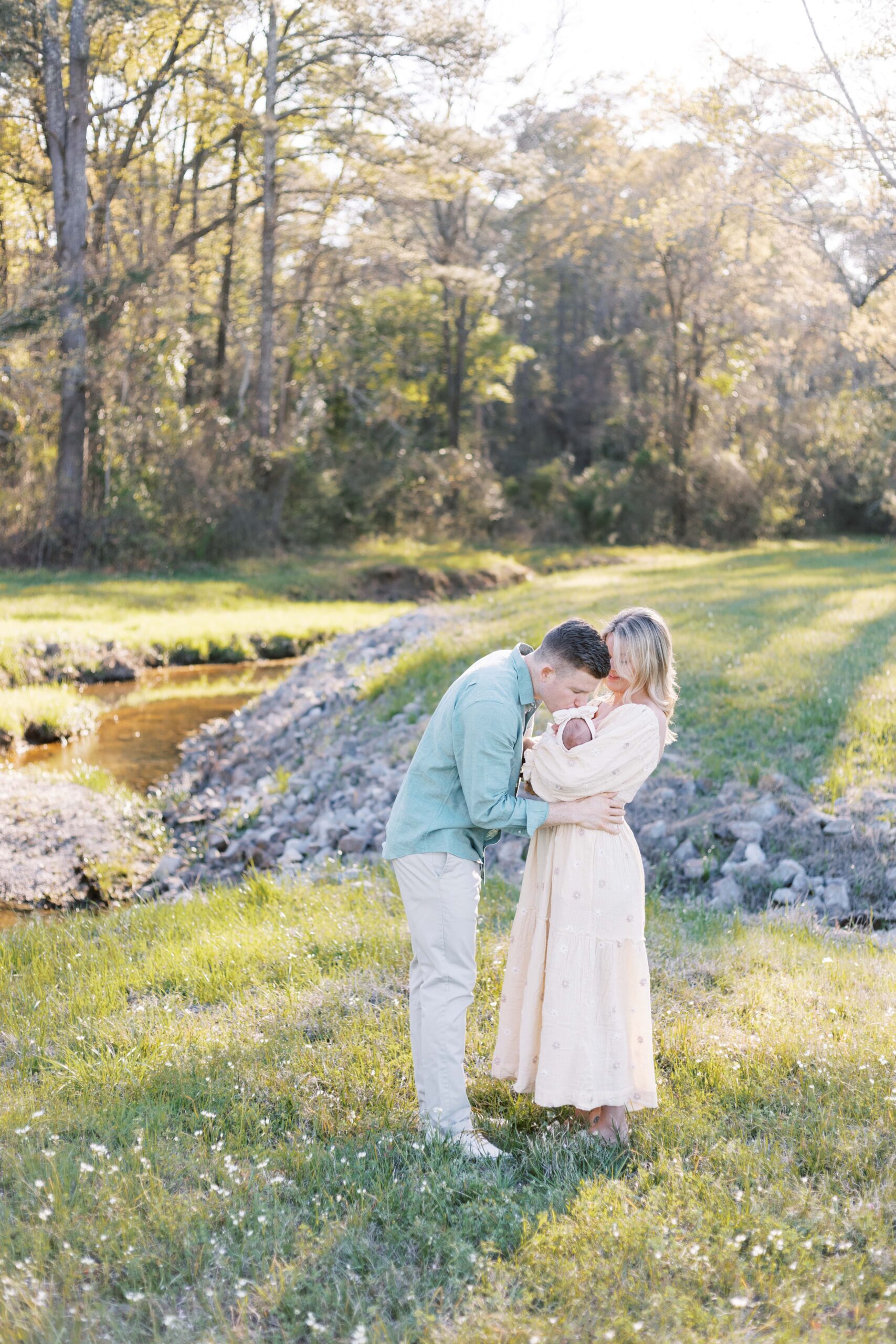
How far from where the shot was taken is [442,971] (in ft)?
12.8

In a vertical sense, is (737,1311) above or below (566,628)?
below

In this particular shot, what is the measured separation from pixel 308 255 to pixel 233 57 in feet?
15.0

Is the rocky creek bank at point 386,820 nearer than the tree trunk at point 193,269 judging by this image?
Yes

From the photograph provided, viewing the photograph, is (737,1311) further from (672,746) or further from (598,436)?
(598,436)

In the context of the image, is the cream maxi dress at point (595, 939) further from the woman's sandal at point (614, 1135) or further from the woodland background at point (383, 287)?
the woodland background at point (383, 287)

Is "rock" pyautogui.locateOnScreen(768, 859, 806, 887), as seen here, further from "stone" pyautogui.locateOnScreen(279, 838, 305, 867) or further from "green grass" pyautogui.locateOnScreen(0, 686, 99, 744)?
"green grass" pyautogui.locateOnScreen(0, 686, 99, 744)

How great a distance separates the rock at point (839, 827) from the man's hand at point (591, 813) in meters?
3.80

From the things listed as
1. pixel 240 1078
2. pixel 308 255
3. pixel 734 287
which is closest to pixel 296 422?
pixel 308 255

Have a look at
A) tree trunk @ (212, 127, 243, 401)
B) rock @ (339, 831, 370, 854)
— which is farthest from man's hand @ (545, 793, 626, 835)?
tree trunk @ (212, 127, 243, 401)

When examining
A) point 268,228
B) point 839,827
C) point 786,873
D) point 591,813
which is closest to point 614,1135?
point 591,813

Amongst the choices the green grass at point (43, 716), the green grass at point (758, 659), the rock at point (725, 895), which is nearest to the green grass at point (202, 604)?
the green grass at point (43, 716)

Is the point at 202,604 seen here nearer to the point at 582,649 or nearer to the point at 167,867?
the point at 167,867

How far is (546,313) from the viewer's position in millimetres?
47531

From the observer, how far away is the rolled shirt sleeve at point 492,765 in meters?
3.77
